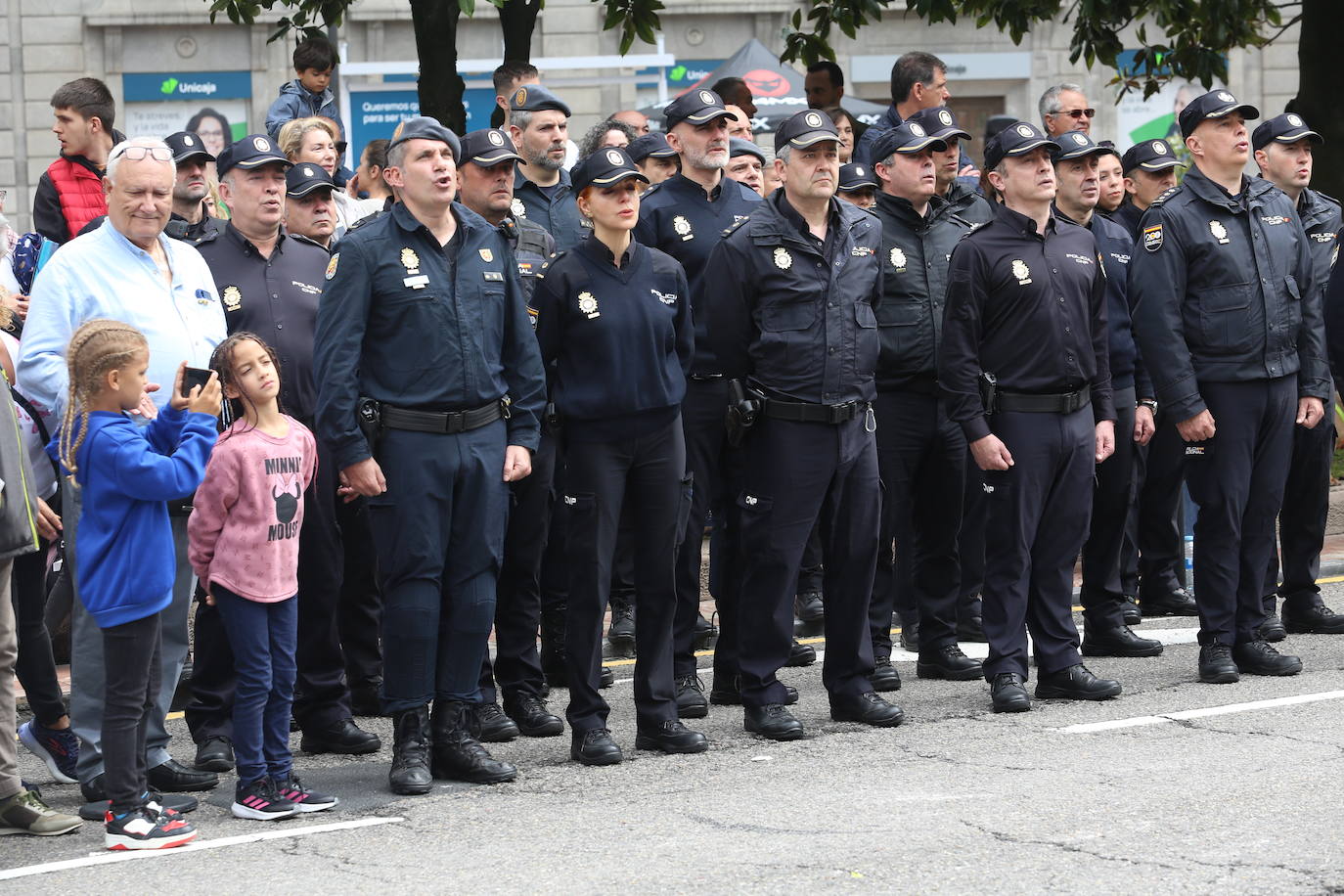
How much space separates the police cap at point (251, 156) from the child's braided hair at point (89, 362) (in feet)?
5.12

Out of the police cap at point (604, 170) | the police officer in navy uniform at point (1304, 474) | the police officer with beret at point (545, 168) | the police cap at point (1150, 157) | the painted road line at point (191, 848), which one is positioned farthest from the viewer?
the police cap at point (1150, 157)

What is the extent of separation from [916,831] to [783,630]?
1765 millimetres

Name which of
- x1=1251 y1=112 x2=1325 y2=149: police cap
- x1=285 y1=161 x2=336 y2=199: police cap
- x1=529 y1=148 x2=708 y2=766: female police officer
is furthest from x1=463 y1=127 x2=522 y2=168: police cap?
x1=1251 y1=112 x2=1325 y2=149: police cap

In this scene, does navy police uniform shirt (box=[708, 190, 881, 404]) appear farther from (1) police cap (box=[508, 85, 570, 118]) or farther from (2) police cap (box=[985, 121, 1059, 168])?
(1) police cap (box=[508, 85, 570, 118])

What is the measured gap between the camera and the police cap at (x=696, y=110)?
8414 millimetres

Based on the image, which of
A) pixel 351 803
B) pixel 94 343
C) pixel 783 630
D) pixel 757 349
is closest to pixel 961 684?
pixel 783 630

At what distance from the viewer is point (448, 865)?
18.8ft

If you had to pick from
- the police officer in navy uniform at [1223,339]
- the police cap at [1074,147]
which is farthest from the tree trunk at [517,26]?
the police officer in navy uniform at [1223,339]

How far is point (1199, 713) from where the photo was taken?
302 inches

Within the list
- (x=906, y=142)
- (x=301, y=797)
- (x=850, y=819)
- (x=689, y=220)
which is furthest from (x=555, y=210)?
(x=850, y=819)

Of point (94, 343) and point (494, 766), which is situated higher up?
point (94, 343)

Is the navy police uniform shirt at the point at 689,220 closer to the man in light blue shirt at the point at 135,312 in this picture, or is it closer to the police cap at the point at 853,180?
the police cap at the point at 853,180

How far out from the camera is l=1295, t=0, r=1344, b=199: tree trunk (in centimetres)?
1514

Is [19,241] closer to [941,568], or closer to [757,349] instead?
[757,349]
